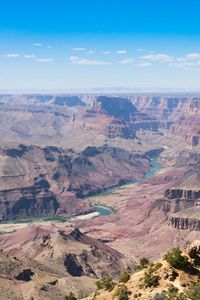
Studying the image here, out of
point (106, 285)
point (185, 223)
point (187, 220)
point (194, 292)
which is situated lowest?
point (185, 223)

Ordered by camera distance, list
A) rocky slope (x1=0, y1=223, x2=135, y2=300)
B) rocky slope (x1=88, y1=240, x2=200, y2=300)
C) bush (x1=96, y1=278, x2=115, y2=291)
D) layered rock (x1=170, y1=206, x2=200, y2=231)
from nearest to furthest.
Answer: rocky slope (x1=88, y1=240, x2=200, y2=300), bush (x1=96, y1=278, x2=115, y2=291), rocky slope (x1=0, y1=223, x2=135, y2=300), layered rock (x1=170, y1=206, x2=200, y2=231)

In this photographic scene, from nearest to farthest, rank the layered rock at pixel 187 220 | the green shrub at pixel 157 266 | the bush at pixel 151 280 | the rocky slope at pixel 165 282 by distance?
1. the rocky slope at pixel 165 282
2. the bush at pixel 151 280
3. the green shrub at pixel 157 266
4. the layered rock at pixel 187 220

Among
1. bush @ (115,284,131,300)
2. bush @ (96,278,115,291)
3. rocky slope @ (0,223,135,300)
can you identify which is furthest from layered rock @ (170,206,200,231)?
bush @ (115,284,131,300)

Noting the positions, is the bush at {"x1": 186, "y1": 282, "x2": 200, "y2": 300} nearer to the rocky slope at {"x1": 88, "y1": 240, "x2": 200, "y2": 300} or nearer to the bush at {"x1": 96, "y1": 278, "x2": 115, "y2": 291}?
the rocky slope at {"x1": 88, "y1": 240, "x2": 200, "y2": 300}

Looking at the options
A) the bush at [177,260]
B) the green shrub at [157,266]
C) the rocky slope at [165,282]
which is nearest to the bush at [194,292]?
the rocky slope at [165,282]

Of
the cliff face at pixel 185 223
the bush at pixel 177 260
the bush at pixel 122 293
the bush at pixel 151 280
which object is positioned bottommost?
the cliff face at pixel 185 223

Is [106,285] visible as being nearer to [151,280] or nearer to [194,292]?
[151,280]

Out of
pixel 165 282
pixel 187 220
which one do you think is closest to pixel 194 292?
pixel 165 282

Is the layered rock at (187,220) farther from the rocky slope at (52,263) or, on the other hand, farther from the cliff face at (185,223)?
the rocky slope at (52,263)
